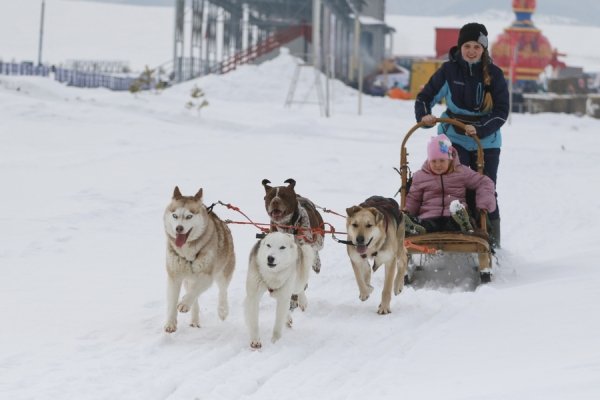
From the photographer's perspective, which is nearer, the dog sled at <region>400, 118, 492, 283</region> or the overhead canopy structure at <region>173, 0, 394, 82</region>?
the dog sled at <region>400, 118, 492, 283</region>

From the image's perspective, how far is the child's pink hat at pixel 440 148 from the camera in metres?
7.45

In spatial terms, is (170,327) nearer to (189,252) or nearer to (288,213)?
(189,252)

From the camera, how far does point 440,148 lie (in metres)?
7.45

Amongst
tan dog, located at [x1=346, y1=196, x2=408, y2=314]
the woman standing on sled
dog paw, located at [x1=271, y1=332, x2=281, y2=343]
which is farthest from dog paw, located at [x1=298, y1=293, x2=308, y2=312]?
the woman standing on sled

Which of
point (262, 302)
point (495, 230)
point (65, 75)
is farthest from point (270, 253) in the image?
point (65, 75)

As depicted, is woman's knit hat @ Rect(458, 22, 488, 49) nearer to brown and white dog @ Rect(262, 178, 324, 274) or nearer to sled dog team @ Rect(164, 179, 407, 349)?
sled dog team @ Rect(164, 179, 407, 349)

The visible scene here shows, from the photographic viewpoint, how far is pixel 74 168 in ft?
48.6

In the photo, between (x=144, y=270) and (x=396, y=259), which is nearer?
(x=396, y=259)

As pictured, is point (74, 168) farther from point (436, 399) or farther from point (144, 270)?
point (436, 399)

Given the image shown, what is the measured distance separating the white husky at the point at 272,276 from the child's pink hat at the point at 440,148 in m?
2.19

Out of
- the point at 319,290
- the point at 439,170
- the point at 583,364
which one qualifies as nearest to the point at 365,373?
the point at 583,364

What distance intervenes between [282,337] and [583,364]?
1831 mm

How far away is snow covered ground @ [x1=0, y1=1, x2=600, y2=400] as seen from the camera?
4.53m

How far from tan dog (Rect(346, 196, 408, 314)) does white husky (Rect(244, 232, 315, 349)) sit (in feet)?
2.45
